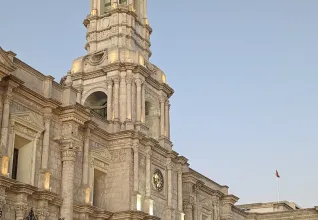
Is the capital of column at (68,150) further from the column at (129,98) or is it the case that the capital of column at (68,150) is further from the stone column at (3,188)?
the column at (129,98)

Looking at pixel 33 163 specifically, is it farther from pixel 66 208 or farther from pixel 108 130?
pixel 108 130

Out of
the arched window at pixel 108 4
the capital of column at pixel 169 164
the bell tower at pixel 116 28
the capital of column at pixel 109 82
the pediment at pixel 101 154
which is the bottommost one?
the pediment at pixel 101 154

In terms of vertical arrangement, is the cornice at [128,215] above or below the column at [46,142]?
below

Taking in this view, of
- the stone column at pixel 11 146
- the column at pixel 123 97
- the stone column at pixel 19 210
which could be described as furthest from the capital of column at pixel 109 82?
the stone column at pixel 19 210

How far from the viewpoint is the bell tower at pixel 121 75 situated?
3862 cm

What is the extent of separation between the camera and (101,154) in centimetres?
3553

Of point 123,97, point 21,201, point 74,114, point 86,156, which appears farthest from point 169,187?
point 21,201

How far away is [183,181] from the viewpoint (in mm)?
43719

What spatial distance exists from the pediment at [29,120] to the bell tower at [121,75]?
690cm

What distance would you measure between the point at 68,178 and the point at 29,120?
3.98m

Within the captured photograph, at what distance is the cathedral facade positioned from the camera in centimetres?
2908

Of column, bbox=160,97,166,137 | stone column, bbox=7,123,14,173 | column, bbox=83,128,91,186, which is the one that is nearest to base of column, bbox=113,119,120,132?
column, bbox=83,128,91,186

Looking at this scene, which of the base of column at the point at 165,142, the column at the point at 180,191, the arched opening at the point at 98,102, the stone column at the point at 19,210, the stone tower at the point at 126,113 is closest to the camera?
the stone column at the point at 19,210

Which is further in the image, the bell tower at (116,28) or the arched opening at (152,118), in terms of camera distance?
the bell tower at (116,28)
